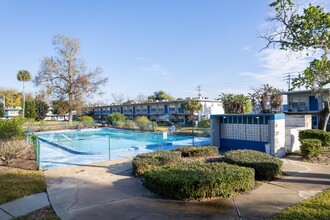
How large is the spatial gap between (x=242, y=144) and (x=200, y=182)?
29.2 feet

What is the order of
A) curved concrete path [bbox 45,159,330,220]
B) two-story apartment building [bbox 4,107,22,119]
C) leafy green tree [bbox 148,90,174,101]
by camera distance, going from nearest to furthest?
curved concrete path [bbox 45,159,330,220]
two-story apartment building [bbox 4,107,22,119]
leafy green tree [bbox 148,90,174,101]

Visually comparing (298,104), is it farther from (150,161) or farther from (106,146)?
(150,161)

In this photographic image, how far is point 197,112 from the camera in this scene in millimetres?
41469

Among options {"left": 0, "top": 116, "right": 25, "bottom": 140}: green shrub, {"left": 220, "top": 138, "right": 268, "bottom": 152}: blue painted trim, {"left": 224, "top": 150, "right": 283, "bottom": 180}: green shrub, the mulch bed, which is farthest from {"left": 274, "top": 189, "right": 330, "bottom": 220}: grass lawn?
{"left": 0, "top": 116, "right": 25, "bottom": 140}: green shrub

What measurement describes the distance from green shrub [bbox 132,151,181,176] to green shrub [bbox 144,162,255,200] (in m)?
1.63

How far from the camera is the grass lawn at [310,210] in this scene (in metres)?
4.87

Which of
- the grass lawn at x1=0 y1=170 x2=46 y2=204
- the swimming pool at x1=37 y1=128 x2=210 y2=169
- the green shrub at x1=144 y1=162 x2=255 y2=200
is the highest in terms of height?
the green shrub at x1=144 y1=162 x2=255 y2=200

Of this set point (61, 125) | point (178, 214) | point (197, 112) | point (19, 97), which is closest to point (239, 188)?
point (178, 214)

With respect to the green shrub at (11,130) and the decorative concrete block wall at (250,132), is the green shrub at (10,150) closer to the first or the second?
the green shrub at (11,130)

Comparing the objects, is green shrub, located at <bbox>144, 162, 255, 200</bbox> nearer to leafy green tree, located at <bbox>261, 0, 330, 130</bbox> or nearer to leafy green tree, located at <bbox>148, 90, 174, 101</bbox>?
leafy green tree, located at <bbox>261, 0, 330, 130</bbox>

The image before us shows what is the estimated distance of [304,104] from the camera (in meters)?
34.8

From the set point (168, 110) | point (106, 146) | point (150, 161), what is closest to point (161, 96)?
point (168, 110)

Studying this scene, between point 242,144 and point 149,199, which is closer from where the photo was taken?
point 149,199

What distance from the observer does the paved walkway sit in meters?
5.35
